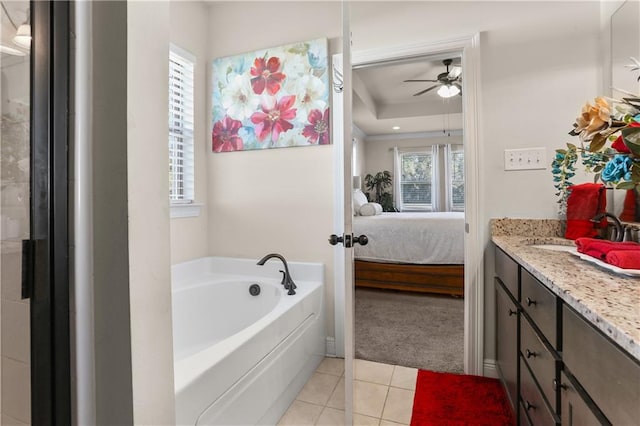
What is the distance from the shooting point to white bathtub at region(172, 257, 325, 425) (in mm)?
1152

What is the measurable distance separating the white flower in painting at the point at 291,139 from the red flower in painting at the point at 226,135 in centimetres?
36

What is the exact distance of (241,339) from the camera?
1354 mm

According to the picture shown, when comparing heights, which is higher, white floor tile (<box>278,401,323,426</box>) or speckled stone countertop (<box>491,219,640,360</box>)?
speckled stone countertop (<box>491,219,640,360</box>)

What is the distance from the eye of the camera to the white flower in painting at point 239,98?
2.46 m

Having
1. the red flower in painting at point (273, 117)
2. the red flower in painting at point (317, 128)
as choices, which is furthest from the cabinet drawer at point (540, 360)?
the red flower in painting at point (273, 117)

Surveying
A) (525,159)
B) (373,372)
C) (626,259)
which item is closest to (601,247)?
(626,259)

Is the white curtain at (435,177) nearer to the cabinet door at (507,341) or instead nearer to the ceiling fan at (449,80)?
the ceiling fan at (449,80)

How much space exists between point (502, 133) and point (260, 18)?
1.96 metres

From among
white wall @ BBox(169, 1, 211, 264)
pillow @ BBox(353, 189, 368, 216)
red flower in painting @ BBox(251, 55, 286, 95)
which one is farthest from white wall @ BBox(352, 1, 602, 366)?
pillow @ BBox(353, 189, 368, 216)

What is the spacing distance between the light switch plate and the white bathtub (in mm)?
1358

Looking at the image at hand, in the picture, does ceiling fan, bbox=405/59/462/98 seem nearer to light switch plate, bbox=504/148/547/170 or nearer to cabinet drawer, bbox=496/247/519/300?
light switch plate, bbox=504/148/547/170

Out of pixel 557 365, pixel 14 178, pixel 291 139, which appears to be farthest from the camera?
pixel 291 139

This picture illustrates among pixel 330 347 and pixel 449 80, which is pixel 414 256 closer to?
pixel 330 347

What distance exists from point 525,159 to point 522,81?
450mm
